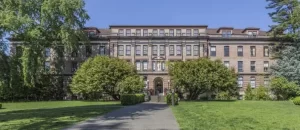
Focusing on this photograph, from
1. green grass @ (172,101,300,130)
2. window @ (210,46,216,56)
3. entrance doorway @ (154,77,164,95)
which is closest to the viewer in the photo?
green grass @ (172,101,300,130)

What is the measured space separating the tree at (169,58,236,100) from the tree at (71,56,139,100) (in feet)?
22.6

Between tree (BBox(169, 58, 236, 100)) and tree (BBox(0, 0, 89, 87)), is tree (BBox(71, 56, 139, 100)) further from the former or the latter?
tree (BBox(0, 0, 89, 87))

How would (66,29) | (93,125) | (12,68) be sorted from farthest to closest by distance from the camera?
(66,29), (12,68), (93,125)

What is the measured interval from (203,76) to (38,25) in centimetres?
2580

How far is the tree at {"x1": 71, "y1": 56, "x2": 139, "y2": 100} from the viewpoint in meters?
43.4

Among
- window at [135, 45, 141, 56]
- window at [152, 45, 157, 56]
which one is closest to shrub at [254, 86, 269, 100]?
window at [152, 45, 157, 56]

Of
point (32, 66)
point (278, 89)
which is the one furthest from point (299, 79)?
point (32, 66)

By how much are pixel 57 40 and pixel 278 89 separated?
34.2 meters

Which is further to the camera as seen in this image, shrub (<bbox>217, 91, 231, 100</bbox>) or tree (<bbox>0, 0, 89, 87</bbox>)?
shrub (<bbox>217, 91, 231, 100</bbox>)

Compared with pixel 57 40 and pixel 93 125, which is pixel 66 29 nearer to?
pixel 57 40

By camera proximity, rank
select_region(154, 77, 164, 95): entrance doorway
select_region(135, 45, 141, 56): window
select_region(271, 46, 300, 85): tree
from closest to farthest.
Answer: select_region(271, 46, 300, 85): tree → select_region(135, 45, 141, 56): window → select_region(154, 77, 164, 95): entrance doorway

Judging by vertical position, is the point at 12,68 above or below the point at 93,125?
above

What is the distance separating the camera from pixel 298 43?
4822cm

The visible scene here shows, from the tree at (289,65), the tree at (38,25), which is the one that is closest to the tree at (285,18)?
the tree at (289,65)
